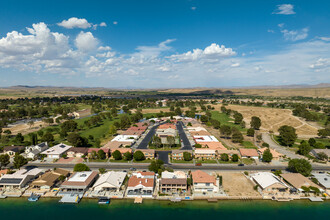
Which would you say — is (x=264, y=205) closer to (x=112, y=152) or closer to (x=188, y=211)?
(x=188, y=211)

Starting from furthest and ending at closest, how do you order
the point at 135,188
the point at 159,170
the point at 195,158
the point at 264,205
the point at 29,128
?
the point at 29,128 → the point at 195,158 → the point at 159,170 → the point at 135,188 → the point at 264,205

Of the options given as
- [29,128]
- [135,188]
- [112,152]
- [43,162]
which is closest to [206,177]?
[135,188]

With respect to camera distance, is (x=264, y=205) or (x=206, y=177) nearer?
(x=264, y=205)

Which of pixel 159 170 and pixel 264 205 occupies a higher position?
pixel 159 170

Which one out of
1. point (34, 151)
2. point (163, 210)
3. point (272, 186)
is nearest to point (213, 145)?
point (272, 186)

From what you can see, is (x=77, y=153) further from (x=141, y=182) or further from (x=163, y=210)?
(x=163, y=210)

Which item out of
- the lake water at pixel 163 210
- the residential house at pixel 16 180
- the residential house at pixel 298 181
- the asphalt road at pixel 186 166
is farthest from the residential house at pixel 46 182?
the residential house at pixel 298 181

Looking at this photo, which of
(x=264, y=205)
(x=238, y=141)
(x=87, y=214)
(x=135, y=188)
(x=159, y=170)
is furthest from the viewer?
(x=238, y=141)

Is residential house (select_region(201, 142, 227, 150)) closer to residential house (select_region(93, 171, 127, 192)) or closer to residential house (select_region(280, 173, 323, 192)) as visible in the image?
residential house (select_region(280, 173, 323, 192))
